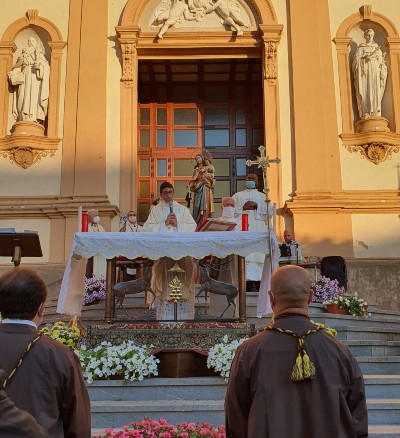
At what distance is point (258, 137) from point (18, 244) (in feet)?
29.9

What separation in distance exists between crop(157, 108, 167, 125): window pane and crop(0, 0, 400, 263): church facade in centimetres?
151

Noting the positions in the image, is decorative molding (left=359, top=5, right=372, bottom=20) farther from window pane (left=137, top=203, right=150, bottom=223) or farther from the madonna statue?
window pane (left=137, top=203, right=150, bottom=223)

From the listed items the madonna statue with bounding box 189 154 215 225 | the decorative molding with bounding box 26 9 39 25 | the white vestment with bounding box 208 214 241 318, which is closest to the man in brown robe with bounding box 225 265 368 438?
the white vestment with bounding box 208 214 241 318

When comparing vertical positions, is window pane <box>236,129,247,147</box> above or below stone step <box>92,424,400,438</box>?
above

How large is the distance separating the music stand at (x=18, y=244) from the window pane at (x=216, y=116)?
29.0ft

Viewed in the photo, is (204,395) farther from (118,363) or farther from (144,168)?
(144,168)

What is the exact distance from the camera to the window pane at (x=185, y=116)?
51.2ft

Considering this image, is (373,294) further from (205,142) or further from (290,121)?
(205,142)

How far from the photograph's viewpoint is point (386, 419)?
227 inches

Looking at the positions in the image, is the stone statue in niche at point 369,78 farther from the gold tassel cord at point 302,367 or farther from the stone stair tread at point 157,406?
the gold tassel cord at point 302,367

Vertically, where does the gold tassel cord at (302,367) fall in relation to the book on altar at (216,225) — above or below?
below

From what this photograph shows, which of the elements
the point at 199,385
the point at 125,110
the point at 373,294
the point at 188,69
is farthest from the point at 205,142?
the point at 199,385

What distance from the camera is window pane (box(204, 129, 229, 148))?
50.7 feet

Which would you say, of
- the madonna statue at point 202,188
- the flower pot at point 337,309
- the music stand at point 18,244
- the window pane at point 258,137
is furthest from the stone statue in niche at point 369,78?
the music stand at point 18,244
